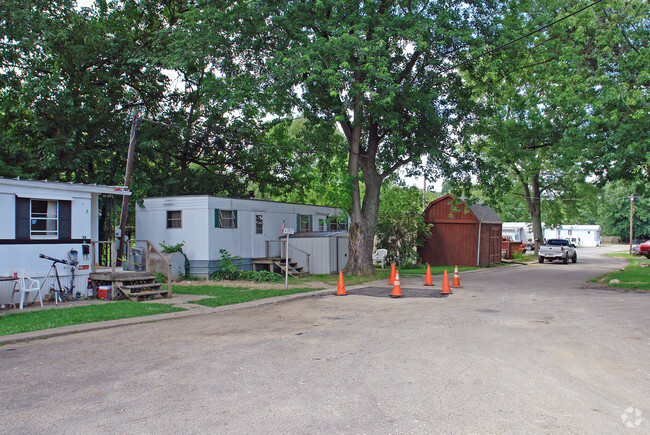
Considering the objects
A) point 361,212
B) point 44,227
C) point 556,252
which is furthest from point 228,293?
point 556,252

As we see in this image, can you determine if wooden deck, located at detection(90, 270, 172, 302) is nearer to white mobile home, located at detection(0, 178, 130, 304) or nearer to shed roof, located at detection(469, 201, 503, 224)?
white mobile home, located at detection(0, 178, 130, 304)

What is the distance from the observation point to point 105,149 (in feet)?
77.5

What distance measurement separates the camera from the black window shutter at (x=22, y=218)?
13.3 metres

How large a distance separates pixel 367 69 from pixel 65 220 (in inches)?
422

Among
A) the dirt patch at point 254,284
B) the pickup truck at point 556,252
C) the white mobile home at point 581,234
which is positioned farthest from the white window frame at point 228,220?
the white mobile home at point 581,234

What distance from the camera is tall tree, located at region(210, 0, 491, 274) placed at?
59.0ft

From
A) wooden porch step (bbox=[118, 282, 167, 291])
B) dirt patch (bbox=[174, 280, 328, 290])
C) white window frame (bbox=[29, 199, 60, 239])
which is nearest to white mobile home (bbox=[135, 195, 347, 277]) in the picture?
dirt patch (bbox=[174, 280, 328, 290])

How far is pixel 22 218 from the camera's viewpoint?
43.9 feet

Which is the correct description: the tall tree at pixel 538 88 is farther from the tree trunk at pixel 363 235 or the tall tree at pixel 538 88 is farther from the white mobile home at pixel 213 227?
the white mobile home at pixel 213 227

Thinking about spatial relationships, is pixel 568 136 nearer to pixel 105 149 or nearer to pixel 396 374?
pixel 396 374

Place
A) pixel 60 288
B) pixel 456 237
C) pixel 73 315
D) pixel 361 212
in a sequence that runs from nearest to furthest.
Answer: pixel 73 315
pixel 60 288
pixel 361 212
pixel 456 237

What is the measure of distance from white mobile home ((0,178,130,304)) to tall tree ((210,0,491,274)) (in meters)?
7.89

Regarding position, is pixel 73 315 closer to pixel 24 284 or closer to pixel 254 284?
pixel 24 284

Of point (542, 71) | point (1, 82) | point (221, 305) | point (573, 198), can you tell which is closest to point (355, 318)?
point (221, 305)
